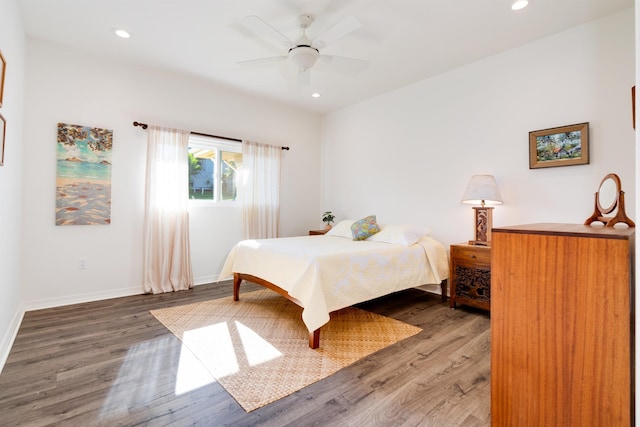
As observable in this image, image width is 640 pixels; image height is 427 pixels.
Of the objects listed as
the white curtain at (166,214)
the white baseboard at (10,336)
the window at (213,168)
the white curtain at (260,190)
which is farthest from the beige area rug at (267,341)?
the window at (213,168)

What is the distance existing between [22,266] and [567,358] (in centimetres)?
430

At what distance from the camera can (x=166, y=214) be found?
3670mm

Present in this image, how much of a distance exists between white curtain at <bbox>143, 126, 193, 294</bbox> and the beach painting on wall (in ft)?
1.36

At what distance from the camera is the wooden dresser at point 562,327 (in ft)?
3.51

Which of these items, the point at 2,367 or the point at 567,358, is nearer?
the point at 567,358

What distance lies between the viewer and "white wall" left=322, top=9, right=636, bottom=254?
2516mm

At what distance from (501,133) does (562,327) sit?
2.59 metres

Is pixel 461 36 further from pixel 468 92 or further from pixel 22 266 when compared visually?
pixel 22 266

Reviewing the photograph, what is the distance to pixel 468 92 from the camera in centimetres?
344

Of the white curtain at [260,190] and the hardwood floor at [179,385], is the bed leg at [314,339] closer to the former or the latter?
the hardwood floor at [179,385]

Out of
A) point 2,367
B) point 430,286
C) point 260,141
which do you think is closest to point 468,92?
point 430,286

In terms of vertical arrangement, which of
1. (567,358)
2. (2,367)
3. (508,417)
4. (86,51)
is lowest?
(2,367)

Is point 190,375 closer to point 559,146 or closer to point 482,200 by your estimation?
point 482,200

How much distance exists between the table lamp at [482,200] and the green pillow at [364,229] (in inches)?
41.9
